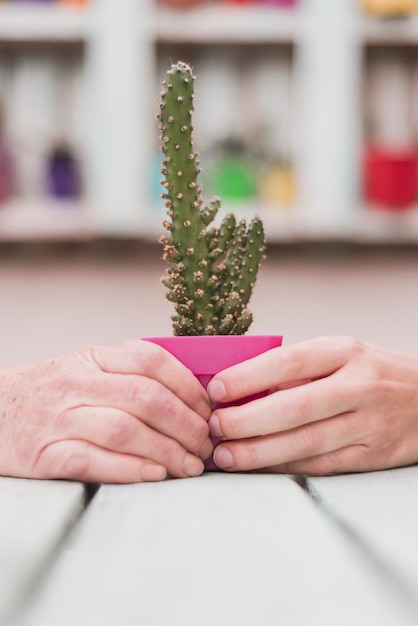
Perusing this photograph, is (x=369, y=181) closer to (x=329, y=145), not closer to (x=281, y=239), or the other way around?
(x=329, y=145)

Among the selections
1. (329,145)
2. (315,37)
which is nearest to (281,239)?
(329,145)

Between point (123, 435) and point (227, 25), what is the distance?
1.23 meters

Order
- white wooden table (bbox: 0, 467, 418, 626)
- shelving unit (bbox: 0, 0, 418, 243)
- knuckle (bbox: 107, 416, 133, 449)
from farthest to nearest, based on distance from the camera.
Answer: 1. shelving unit (bbox: 0, 0, 418, 243)
2. knuckle (bbox: 107, 416, 133, 449)
3. white wooden table (bbox: 0, 467, 418, 626)

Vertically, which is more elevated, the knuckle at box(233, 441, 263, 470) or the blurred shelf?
the blurred shelf

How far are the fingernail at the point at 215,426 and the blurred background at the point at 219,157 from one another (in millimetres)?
1020

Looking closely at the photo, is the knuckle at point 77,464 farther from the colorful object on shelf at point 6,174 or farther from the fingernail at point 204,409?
the colorful object on shelf at point 6,174

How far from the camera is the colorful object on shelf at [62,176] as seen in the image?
1.67m

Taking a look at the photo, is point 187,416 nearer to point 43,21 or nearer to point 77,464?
point 77,464

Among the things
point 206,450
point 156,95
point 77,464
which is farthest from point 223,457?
point 156,95

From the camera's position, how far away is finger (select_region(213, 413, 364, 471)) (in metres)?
0.65

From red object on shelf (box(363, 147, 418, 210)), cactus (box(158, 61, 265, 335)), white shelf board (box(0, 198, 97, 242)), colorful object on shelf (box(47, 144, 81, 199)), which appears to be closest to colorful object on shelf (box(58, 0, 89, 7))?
colorful object on shelf (box(47, 144, 81, 199))

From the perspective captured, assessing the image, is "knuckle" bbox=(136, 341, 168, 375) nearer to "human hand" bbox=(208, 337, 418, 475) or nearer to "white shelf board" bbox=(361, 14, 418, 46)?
"human hand" bbox=(208, 337, 418, 475)

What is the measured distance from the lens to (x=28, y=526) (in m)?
0.52

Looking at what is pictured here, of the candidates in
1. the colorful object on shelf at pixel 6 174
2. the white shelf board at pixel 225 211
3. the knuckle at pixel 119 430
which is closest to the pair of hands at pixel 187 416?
the knuckle at pixel 119 430
